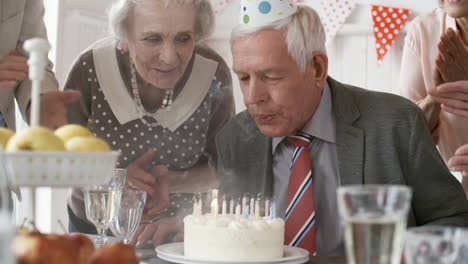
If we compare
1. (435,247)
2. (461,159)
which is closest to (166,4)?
(461,159)

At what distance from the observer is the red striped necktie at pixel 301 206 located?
6.29ft

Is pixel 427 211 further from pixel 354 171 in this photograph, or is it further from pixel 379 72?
pixel 379 72

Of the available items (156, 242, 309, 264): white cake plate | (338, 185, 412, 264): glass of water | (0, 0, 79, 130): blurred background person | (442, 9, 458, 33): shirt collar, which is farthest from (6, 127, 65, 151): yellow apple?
(442, 9, 458, 33): shirt collar

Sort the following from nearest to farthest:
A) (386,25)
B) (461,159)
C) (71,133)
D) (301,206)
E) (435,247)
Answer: (435,247), (71,133), (301,206), (461,159), (386,25)

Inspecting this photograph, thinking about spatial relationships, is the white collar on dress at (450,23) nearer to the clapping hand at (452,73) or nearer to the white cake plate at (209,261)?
the clapping hand at (452,73)

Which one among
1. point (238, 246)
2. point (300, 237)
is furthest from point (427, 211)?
point (238, 246)

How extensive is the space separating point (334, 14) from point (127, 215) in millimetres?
1651

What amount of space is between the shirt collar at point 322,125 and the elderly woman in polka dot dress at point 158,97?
373 millimetres

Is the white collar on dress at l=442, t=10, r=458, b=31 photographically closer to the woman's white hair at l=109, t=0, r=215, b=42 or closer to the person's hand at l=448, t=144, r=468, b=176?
the person's hand at l=448, t=144, r=468, b=176

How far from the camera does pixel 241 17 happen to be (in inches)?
79.2

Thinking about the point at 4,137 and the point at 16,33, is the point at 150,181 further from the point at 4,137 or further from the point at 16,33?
the point at 4,137

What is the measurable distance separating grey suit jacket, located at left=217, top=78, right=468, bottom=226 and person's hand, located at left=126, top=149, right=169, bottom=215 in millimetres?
259

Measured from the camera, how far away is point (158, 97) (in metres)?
2.34

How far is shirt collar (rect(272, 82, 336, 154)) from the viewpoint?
6.63 feet
